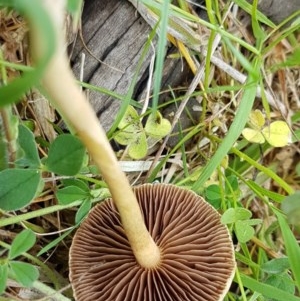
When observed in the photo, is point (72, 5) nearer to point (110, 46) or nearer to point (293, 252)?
point (110, 46)

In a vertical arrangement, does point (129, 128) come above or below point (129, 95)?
below

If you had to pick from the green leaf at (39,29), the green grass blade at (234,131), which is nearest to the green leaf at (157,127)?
the green grass blade at (234,131)

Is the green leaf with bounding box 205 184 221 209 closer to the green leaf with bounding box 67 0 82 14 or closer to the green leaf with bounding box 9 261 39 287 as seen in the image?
the green leaf with bounding box 9 261 39 287

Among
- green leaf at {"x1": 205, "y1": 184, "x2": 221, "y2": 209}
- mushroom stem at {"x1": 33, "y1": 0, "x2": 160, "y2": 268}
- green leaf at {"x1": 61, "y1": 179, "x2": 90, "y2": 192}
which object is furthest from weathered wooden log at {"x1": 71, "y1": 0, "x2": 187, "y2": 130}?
mushroom stem at {"x1": 33, "y1": 0, "x2": 160, "y2": 268}

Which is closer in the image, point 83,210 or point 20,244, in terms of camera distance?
point 20,244

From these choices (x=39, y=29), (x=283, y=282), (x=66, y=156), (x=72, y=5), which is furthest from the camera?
(x=283, y=282)

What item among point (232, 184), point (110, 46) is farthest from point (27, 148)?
point (232, 184)
